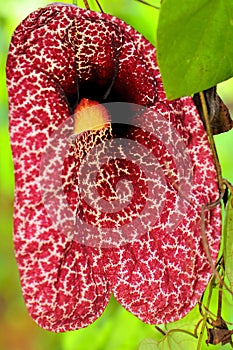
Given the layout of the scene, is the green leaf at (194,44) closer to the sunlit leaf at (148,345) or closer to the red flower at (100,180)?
the red flower at (100,180)

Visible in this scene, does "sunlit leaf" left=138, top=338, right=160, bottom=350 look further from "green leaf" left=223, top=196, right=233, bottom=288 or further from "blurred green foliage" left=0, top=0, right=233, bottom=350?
"blurred green foliage" left=0, top=0, right=233, bottom=350

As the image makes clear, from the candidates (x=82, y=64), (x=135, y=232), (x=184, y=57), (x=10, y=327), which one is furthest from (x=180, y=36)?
(x=10, y=327)

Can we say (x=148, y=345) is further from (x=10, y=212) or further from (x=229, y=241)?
(x=10, y=212)

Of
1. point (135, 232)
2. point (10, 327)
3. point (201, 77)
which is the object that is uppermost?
point (201, 77)

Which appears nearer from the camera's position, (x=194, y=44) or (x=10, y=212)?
(x=194, y=44)

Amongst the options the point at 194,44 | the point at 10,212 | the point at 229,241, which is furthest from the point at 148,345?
the point at 10,212

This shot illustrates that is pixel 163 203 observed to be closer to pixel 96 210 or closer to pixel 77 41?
pixel 96 210

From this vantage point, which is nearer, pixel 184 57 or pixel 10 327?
pixel 184 57
